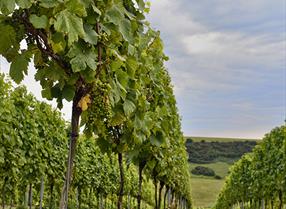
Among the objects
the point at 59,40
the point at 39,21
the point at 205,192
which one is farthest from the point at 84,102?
the point at 205,192

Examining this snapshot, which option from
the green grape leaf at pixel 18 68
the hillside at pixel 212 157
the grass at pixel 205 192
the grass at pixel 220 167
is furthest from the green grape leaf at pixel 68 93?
the grass at pixel 220 167

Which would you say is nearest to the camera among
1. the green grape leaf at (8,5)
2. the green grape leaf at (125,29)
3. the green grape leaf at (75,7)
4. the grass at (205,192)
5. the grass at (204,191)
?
the green grape leaf at (8,5)

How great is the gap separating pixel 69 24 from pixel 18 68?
1.91ft

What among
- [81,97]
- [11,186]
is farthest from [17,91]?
[81,97]

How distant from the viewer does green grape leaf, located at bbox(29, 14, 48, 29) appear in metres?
2.54

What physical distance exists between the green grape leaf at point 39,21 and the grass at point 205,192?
6996 cm

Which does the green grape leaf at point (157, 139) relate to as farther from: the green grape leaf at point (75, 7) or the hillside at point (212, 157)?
the hillside at point (212, 157)

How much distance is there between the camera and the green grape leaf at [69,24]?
2.42 meters

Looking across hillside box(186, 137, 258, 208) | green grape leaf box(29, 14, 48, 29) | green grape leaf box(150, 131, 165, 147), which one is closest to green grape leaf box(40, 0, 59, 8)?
green grape leaf box(29, 14, 48, 29)

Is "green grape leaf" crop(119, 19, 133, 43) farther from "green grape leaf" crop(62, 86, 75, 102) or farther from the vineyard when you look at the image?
"green grape leaf" crop(62, 86, 75, 102)

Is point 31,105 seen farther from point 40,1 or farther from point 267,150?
point 267,150

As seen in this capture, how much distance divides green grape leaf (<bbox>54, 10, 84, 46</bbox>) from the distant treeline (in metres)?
116

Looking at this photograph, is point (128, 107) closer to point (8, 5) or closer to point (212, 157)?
point (8, 5)

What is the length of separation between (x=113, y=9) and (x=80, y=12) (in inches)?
26.6
